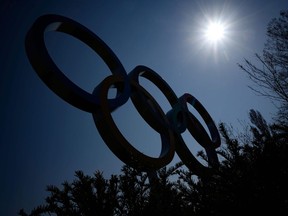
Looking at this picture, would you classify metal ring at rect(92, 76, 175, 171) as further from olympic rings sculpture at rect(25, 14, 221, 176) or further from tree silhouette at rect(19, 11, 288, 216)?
tree silhouette at rect(19, 11, 288, 216)

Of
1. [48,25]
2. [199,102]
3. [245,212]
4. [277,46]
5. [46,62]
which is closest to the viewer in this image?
[245,212]

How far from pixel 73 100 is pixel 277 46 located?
8741mm

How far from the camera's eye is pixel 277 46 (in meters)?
8.62

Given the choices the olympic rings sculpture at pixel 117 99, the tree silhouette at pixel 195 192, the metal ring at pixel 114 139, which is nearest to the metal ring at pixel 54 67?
the olympic rings sculpture at pixel 117 99

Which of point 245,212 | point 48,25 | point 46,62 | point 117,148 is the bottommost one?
point 245,212

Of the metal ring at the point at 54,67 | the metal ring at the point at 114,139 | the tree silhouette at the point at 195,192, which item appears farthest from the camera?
the metal ring at the point at 114,139

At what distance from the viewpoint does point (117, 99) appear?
6012 mm

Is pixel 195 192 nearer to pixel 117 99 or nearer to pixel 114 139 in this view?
pixel 114 139

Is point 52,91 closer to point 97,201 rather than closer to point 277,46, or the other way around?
point 97,201

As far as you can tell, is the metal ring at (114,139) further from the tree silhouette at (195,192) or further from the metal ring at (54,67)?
the tree silhouette at (195,192)

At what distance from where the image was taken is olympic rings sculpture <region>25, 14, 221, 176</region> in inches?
188

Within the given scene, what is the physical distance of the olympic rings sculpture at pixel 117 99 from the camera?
15.7 feet

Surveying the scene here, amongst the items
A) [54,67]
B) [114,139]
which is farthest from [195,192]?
[54,67]

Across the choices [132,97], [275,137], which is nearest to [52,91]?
[132,97]
